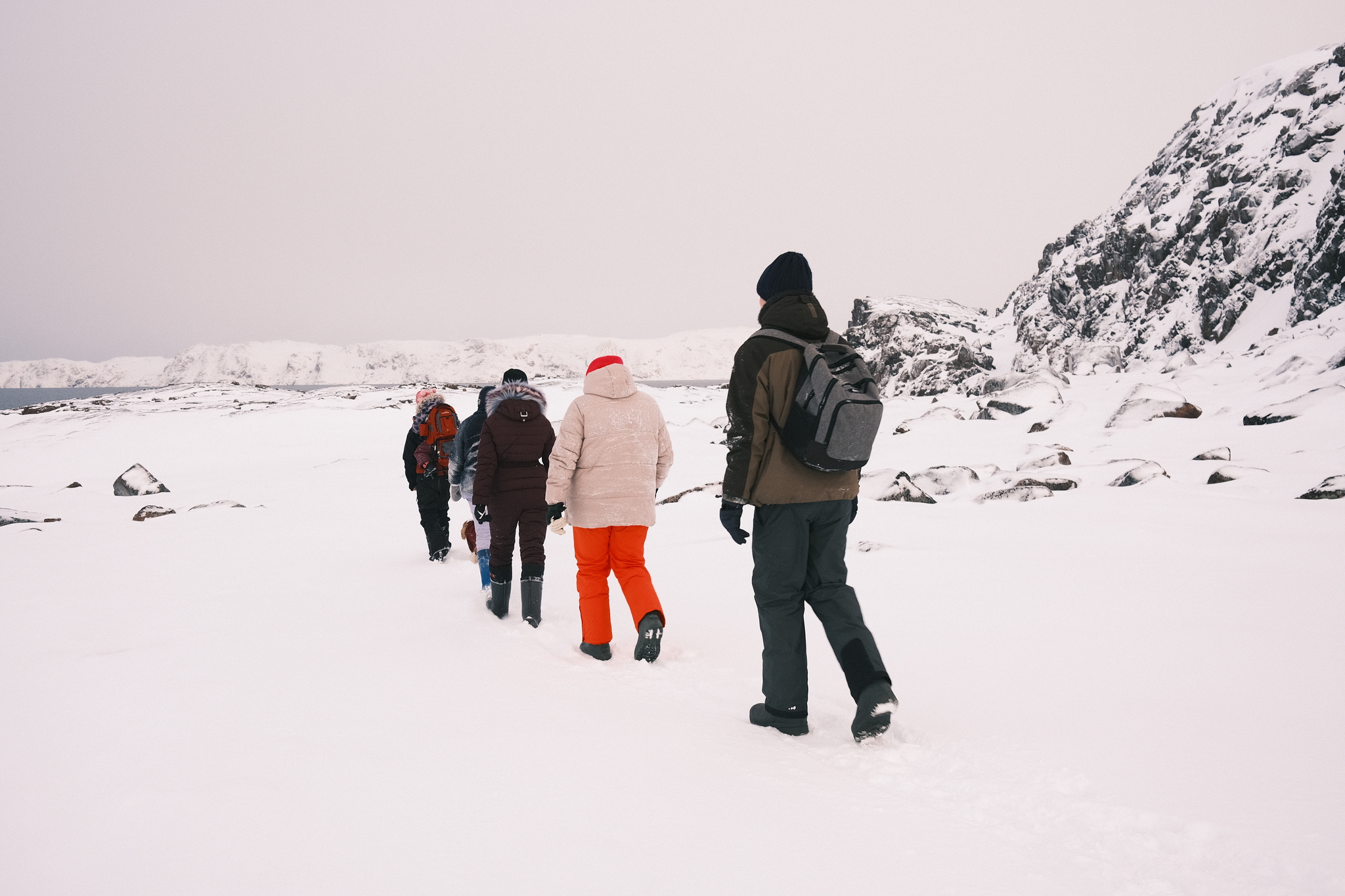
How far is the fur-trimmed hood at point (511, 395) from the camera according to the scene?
17.5 ft

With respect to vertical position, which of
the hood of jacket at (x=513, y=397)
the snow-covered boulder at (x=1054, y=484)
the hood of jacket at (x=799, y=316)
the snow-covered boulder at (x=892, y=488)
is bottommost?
the snow-covered boulder at (x=892, y=488)

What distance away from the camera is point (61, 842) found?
73.0 inches

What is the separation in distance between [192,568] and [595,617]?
193 inches

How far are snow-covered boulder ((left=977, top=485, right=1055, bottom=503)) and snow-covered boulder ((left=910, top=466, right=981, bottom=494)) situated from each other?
96 cm

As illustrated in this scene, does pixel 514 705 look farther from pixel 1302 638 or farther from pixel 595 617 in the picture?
pixel 1302 638

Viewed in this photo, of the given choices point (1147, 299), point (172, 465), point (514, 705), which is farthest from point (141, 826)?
point (1147, 299)

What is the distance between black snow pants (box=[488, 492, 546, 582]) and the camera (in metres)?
5.21

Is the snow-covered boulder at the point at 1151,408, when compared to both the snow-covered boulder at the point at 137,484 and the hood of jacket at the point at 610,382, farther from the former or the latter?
the snow-covered boulder at the point at 137,484

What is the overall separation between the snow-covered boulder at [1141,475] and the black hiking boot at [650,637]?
791 centimetres

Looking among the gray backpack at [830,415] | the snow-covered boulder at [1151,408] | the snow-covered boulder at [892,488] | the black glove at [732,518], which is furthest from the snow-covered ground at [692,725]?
the snow-covered boulder at [1151,408]

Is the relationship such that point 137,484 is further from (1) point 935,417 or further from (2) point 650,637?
(1) point 935,417

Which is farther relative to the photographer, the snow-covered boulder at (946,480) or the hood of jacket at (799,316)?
the snow-covered boulder at (946,480)

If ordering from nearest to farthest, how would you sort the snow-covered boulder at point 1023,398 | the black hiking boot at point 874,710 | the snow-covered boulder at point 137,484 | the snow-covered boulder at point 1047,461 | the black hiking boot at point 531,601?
the black hiking boot at point 874,710 → the black hiking boot at point 531,601 → the snow-covered boulder at point 1047,461 → the snow-covered boulder at point 137,484 → the snow-covered boulder at point 1023,398

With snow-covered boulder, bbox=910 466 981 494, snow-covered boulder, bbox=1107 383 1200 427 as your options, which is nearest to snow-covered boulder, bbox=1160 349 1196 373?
snow-covered boulder, bbox=1107 383 1200 427
